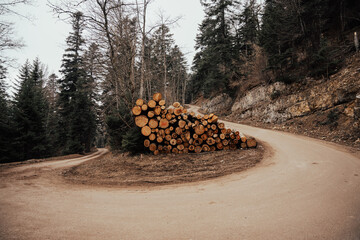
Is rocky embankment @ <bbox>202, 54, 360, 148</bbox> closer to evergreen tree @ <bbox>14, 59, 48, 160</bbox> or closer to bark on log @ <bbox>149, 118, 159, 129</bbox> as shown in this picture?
bark on log @ <bbox>149, 118, 159, 129</bbox>

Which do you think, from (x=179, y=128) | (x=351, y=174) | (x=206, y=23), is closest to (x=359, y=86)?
(x=351, y=174)

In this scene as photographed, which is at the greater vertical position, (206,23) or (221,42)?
(206,23)

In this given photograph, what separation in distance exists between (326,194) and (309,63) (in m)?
13.0

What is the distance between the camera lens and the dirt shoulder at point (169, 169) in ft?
14.1

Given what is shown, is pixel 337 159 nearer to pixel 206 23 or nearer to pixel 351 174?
pixel 351 174

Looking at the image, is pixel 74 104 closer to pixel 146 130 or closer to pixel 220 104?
pixel 146 130

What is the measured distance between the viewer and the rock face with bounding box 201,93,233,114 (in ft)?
63.4

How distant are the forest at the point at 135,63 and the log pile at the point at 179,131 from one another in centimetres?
86

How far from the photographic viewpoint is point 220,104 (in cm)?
2041

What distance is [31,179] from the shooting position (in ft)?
15.7

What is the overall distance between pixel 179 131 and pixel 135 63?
5.33 m

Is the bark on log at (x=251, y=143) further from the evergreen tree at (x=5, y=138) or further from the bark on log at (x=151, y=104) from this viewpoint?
the evergreen tree at (x=5, y=138)

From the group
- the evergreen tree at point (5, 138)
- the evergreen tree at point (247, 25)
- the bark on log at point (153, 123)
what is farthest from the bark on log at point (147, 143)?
the evergreen tree at point (247, 25)

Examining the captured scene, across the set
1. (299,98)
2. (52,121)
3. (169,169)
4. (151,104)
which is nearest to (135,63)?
(151,104)
